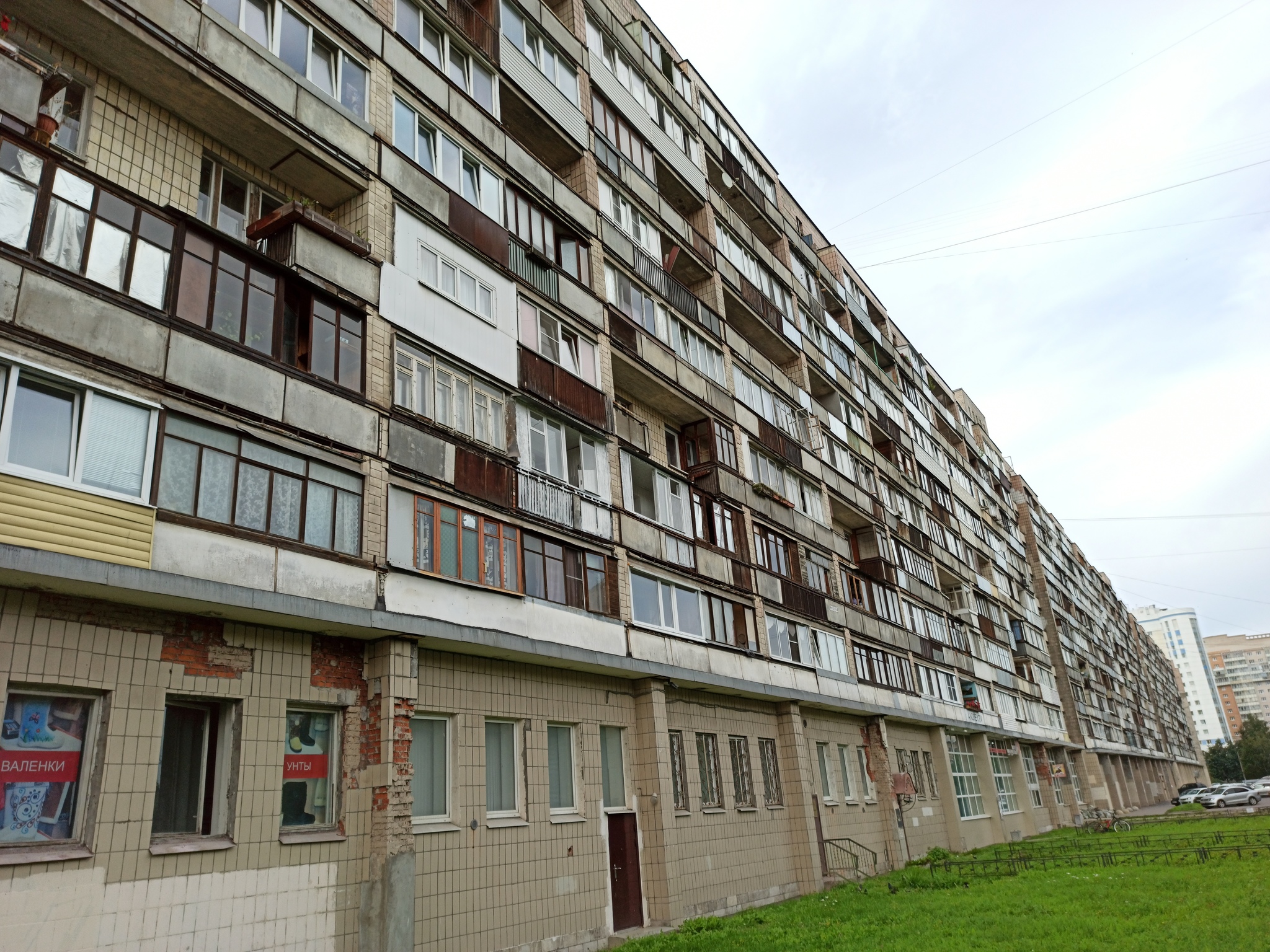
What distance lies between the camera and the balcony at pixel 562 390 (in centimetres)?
1784

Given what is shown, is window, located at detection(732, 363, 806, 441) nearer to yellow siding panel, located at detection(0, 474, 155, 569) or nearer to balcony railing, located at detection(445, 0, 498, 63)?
balcony railing, located at detection(445, 0, 498, 63)

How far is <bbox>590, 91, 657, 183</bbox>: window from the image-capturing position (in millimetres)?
24406

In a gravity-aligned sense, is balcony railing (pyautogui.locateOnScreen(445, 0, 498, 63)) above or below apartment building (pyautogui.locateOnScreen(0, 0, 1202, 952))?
above

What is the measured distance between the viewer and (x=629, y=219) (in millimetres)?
24688

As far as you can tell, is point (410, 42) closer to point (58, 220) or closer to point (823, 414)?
point (58, 220)

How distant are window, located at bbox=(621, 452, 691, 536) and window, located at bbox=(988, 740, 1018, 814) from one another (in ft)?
86.9

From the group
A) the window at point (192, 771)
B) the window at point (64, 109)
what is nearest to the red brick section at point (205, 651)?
the window at point (192, 771)

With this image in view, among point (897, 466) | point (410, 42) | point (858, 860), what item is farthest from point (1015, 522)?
point (410, 42)

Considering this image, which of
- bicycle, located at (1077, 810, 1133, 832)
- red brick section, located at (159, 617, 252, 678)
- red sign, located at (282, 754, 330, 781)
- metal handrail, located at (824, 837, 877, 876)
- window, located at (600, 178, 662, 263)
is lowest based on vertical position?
bicycle, located at (1077, 810, 1133, 832)

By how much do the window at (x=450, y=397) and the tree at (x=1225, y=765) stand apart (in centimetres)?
15062

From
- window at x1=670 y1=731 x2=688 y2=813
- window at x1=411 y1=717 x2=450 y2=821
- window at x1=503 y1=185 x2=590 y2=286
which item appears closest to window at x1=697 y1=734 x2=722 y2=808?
window at x1=670 y1=731 x2=688 y2=813

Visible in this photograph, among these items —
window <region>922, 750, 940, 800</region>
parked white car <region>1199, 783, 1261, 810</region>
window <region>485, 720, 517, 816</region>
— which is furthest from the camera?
parked white car <region>1199, 783, 1261, 810</region>

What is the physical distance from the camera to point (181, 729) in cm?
1094

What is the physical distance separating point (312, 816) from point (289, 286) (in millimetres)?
7672
